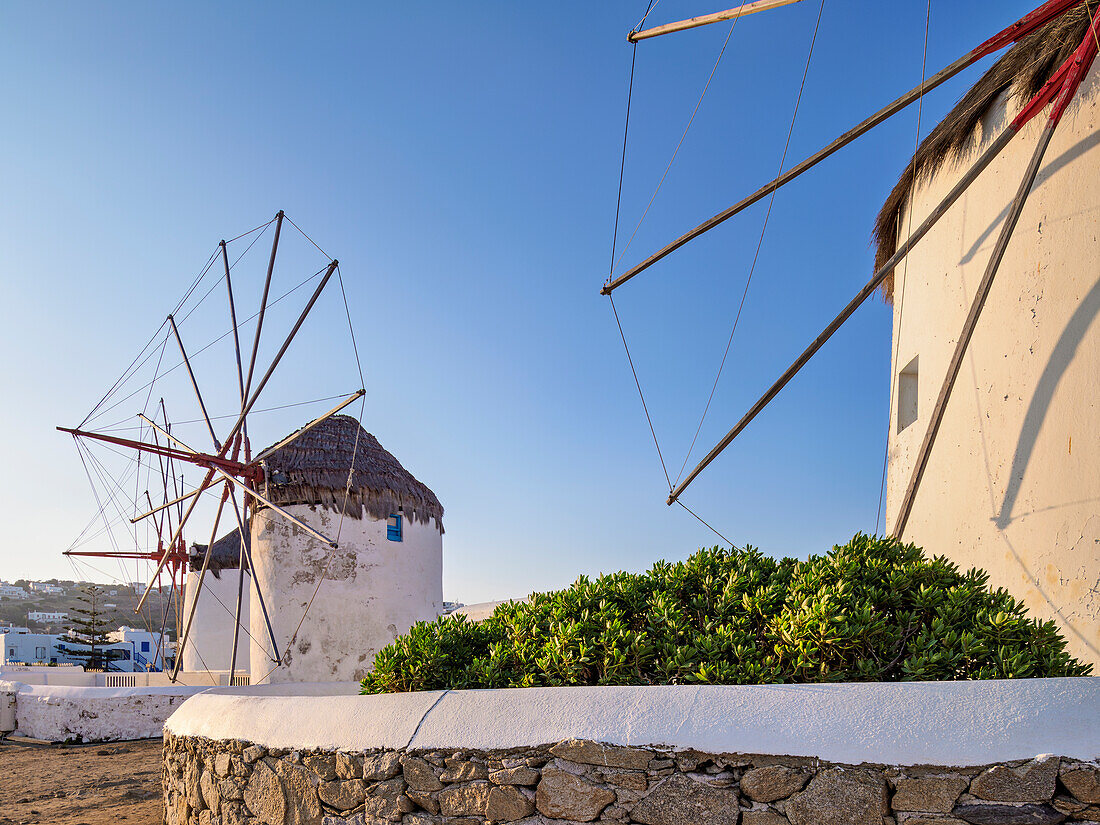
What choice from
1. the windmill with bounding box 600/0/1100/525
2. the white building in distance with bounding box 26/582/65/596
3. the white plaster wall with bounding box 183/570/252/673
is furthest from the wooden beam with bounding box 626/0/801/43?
the white building in distance with bounding box 26/582/65/596

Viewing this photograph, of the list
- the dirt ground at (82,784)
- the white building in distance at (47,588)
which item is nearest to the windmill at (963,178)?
the dirt ground at (82,784)

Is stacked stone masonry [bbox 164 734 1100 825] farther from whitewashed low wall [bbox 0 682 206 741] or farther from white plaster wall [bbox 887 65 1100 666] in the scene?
whitewashed low wall [bbox 0 682 206 741]

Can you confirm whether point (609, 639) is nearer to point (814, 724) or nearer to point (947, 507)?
point (814, 724)

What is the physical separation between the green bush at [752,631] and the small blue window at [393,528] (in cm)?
910

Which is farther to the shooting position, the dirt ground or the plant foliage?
the plant foliage

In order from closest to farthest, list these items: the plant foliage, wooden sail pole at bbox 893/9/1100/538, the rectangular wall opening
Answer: wooden sail pole at bbox 893/9/1100/538, the rectangular wall opening, the plant foliage

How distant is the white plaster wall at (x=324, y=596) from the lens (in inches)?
512

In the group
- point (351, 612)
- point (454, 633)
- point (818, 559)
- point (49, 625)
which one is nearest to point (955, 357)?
point (818, 559)

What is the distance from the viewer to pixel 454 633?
495cm

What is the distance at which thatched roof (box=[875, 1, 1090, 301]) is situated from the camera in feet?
18.2

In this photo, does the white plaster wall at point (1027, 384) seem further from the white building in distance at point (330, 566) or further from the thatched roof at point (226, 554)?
the thatched roof at point (226, 554)

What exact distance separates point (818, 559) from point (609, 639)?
4.25 feet

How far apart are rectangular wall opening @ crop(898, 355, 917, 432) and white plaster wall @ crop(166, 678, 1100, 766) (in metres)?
5.13

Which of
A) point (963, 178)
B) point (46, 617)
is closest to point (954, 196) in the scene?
point (963, 178)
